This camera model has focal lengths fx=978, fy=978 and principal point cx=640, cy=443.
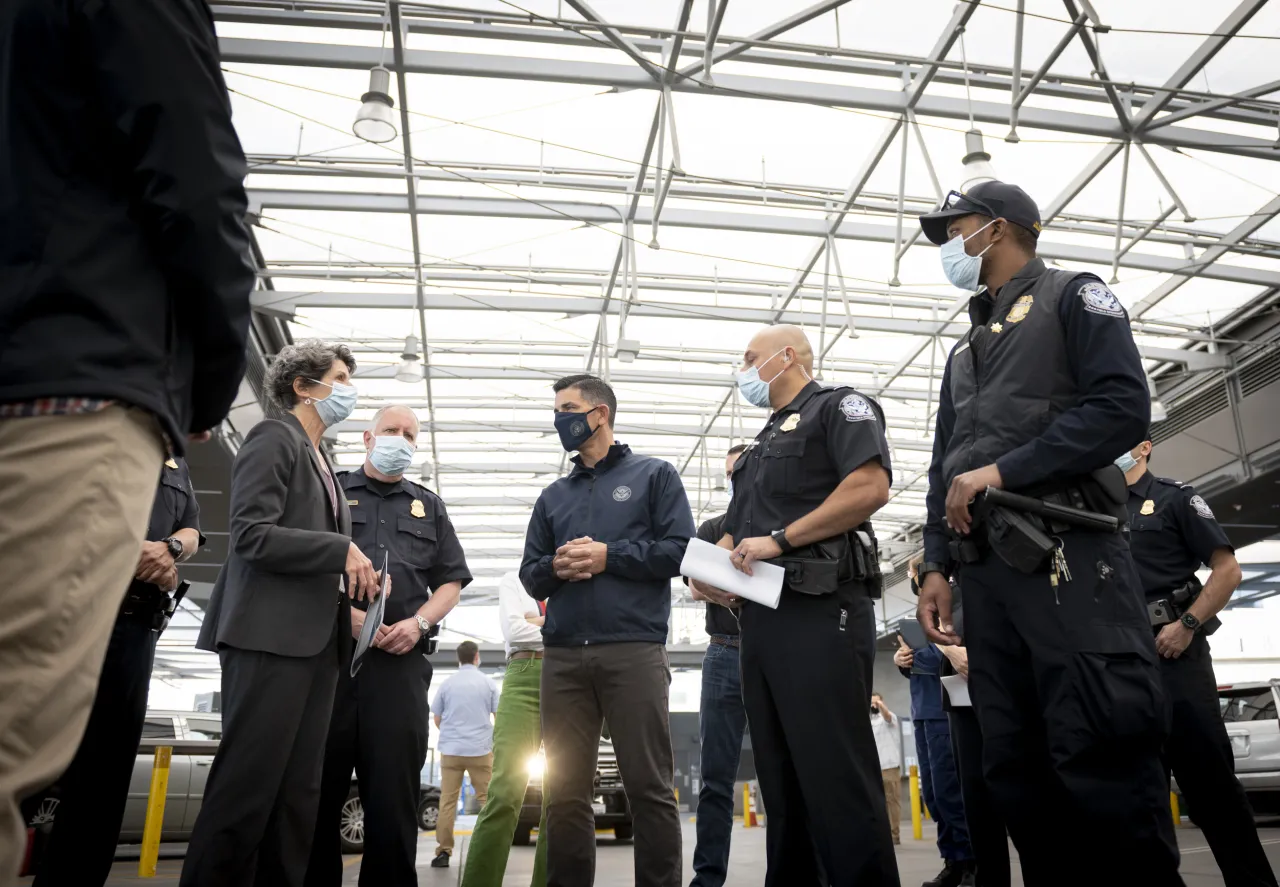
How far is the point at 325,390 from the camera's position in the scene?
3.38 metres

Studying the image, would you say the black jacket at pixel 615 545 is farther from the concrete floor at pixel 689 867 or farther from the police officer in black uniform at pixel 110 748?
the concrete floor at pixel 689 867

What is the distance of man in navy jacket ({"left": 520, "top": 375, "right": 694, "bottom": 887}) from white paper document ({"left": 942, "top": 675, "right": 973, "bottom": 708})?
47.4 inches

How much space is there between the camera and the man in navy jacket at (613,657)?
321 centimetres

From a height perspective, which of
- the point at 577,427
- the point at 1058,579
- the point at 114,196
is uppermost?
the point at 577,427

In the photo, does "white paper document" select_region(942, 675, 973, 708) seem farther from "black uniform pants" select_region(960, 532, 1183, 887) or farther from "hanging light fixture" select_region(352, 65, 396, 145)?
"hanging light fixture" select_region(352, 65, 396, 145)

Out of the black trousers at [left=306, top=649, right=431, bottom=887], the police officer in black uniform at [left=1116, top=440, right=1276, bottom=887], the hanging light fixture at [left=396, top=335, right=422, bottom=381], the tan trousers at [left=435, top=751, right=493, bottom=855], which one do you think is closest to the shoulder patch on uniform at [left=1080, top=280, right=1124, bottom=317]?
the police officer in black uniform at [left=1116, top=440, right=1276, bottom=887]

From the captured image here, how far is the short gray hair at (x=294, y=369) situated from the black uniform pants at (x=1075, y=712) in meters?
2.23

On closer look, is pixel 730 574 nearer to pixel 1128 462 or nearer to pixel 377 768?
pixel 377 768

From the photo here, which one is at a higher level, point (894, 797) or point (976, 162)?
point (976, 162)

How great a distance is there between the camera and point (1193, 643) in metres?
3.61

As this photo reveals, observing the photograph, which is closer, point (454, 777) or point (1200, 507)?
point (1200, 507)

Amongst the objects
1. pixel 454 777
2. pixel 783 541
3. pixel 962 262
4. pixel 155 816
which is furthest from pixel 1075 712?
pixel 454 777

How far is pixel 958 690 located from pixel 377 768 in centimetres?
220

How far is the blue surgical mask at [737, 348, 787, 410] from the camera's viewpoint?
3378 millimetres
